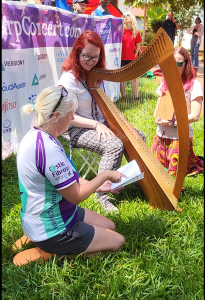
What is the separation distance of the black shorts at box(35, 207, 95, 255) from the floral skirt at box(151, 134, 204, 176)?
165 centimetres

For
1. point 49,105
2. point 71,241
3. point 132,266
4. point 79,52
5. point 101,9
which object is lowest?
point 132,266

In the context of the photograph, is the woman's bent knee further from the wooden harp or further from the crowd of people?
the wooden harp

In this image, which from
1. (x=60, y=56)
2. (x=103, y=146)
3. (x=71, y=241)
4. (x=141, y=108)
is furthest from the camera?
(x=60, y=56)

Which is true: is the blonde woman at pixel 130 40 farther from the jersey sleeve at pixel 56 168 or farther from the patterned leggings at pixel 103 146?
the jersey sleeve at pixel 56 168

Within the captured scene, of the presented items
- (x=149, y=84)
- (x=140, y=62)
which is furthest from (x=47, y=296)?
(x=149, y=84)

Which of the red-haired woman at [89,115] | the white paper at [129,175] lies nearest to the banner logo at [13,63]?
the red-haired woman at [89,115]

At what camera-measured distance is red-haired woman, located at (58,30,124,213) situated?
9.06 feet

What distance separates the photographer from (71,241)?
1.93 metres

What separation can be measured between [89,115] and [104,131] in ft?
1.04

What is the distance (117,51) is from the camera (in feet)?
21.8

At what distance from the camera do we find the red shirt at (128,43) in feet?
22.4

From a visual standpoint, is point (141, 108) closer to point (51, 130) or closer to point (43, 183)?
point (51, 130)

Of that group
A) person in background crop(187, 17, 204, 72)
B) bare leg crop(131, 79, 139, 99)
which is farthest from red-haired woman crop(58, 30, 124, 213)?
person in background crop(187, 17, 204, 72)

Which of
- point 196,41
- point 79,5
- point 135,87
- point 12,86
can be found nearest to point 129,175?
point 135,87
